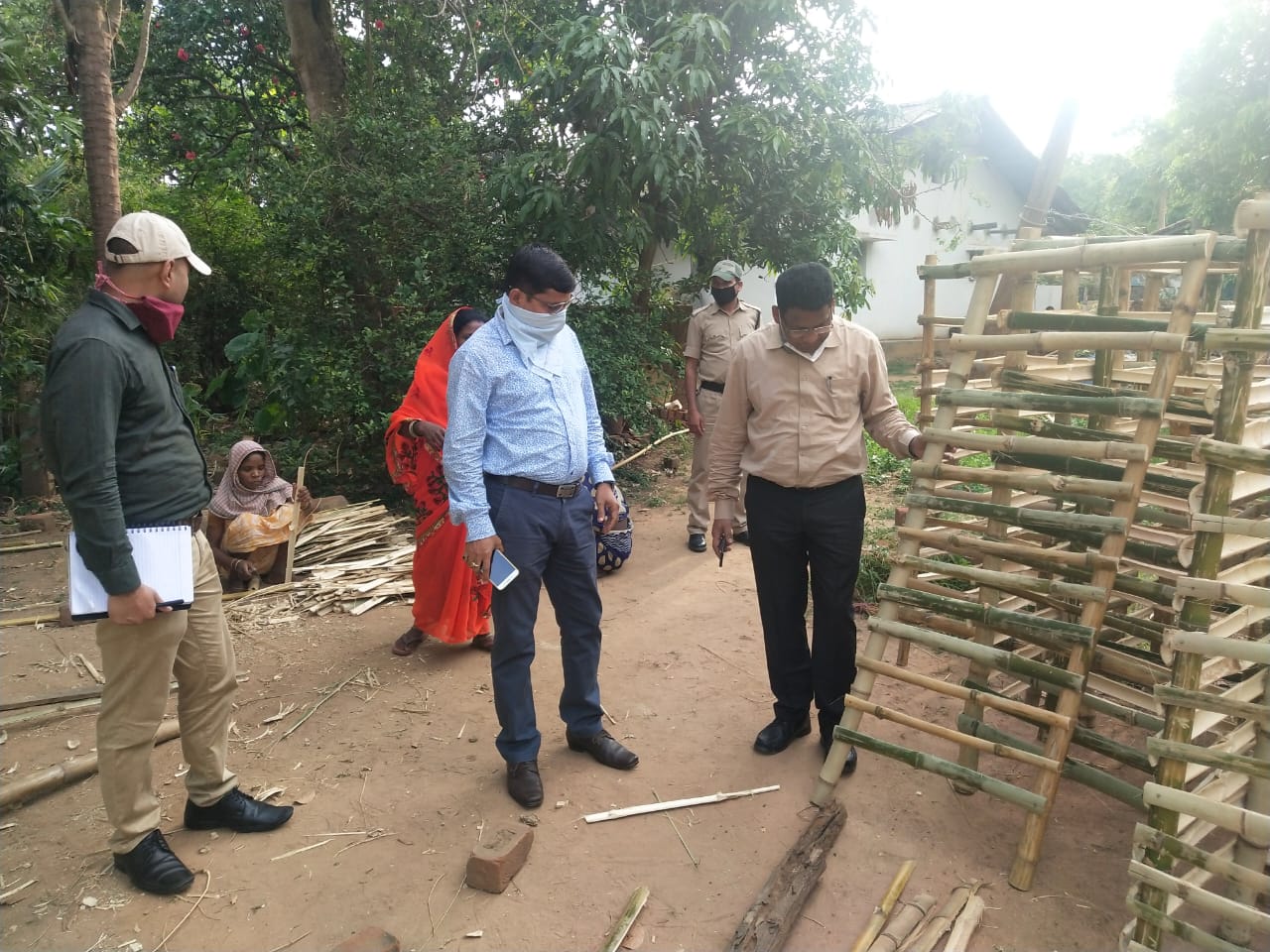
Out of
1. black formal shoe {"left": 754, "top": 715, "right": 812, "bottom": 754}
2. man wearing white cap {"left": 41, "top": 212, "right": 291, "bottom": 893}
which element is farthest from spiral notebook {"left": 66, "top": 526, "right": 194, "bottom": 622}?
black formal shoe {"left": 754, "top": 715, "right": 812, "bottom": 754}

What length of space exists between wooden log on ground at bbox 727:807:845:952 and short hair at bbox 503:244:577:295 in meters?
2.09

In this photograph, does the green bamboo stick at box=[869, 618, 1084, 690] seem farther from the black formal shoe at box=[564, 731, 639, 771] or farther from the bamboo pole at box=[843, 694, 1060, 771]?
the black formal shoe at box=[564, 731, 639, 771]

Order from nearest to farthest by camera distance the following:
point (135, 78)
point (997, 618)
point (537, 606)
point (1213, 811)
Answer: point (1213, 811) < point (997, 618) < point (537, 606) < point (135, 78)

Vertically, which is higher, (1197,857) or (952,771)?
(1197,857)

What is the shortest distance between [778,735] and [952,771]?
83 cm

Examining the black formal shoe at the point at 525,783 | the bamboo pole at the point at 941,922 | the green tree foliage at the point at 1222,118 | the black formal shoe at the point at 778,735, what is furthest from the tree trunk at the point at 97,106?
the green tree foliage at the point at 1222,118

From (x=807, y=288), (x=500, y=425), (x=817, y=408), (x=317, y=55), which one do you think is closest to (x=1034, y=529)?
(x=817, y=408)

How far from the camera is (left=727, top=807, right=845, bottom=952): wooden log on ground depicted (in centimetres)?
239

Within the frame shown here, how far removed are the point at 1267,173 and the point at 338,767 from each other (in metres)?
20.5

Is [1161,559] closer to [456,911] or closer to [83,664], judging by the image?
[456,911]

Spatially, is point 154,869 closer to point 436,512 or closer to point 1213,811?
point 436,512

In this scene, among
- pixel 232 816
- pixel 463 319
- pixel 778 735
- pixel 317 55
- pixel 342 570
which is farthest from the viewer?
pixel 317 55

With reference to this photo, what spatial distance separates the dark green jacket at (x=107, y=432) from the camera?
2.30 metres

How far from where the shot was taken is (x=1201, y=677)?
7.74 ft
